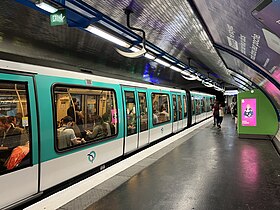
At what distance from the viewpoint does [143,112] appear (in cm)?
729

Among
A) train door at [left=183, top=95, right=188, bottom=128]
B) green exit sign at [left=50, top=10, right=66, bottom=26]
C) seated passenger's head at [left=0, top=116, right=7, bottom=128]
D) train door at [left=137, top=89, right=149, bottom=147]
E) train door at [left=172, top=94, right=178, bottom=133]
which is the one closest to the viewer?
seated passenger's head at [left=0, top=116, right=7, bottom=128]

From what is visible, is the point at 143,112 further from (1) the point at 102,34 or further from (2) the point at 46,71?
(2) the point at 46,71

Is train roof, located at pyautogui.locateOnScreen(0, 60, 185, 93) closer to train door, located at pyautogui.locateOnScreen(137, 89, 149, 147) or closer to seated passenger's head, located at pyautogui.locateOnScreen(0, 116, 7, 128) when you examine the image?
seated passenger's head, located at pyautogui.locateOnScreen(0, 116, 7, 128)

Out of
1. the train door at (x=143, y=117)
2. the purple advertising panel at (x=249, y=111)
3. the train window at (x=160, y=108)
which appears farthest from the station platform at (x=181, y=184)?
the purple advertising panel at (x=249, y=111)

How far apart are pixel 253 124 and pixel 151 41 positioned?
17.0 feet

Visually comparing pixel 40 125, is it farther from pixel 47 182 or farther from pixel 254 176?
pixel 254 176

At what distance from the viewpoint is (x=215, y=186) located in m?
3.94

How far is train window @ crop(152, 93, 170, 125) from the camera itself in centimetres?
834

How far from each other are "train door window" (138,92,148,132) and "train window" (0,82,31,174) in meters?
4.08

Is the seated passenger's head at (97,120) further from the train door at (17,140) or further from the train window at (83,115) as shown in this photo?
the train door at (17,140)

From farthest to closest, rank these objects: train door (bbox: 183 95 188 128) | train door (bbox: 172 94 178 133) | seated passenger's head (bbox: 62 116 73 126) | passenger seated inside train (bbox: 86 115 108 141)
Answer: train door (bbox: 183 95 188 128)
train door (bbox: 172 94 178 133)
passenger seated inside train (bbox: 86 115 108 141)
seated passenger's head (bbox: 62 116 73 126)

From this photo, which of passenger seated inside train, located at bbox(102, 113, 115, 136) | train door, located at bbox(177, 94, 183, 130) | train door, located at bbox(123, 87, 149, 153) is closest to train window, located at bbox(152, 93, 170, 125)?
train door, located at bbox(123, 87, 149, 153)

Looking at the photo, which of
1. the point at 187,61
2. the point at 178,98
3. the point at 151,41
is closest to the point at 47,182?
the point at 151,41

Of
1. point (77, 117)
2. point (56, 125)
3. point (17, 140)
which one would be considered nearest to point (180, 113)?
point (77, 117)
